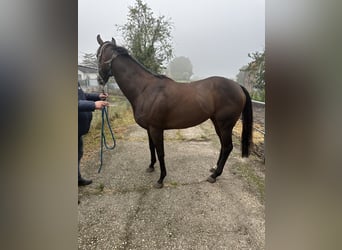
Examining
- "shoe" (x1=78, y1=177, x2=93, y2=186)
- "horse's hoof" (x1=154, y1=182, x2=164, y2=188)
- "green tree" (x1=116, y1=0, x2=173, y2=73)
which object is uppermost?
"green tree" (x1=116, y1=0, x2=173, y2=73)

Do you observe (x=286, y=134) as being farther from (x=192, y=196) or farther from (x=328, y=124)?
(x=192, y=196)

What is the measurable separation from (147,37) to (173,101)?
46 centimetres

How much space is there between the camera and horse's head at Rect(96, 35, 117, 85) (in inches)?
46.8

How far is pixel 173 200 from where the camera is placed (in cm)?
103

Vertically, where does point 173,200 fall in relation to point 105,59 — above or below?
below

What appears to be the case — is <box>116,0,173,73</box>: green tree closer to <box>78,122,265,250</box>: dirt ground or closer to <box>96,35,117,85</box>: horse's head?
<box>96,35,117,85</box>: horse's head

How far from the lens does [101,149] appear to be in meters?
1.19

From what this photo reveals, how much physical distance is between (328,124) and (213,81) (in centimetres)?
107

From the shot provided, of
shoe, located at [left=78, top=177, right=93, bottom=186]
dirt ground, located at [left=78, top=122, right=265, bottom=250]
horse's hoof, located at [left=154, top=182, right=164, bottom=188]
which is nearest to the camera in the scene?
dirt ground, located at [left=78, top=122, right=265, bottom=250]

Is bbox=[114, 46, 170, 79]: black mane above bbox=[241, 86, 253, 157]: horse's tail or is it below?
above

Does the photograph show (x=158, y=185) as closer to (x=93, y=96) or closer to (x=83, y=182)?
(x=83, y=182)

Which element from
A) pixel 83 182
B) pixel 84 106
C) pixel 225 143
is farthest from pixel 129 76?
pixel 225 143

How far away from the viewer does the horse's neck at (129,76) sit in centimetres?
127

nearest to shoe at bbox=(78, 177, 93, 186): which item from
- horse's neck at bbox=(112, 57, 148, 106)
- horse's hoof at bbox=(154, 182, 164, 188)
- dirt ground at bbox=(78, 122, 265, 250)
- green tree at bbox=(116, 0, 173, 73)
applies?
dirt ground at bbox=(78, 122, 265, 250)
